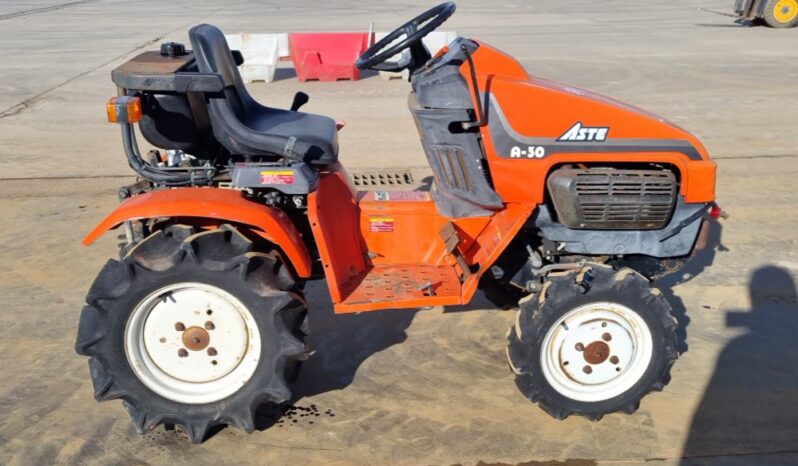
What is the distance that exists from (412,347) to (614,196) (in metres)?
1.45

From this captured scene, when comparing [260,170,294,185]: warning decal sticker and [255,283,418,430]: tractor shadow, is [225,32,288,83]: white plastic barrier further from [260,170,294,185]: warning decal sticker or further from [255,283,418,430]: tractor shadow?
[260,170,294,185]: warning decal sticker

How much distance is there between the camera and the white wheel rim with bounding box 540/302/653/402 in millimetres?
3627

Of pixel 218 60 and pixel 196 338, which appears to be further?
pixel 218 60

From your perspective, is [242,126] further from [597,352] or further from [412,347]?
[597,352]

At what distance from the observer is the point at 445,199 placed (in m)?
4.06

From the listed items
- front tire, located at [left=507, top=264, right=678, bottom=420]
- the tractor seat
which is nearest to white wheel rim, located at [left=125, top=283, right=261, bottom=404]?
the tractor seat

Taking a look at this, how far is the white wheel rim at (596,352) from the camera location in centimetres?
363

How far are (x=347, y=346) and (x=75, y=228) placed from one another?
115 inches

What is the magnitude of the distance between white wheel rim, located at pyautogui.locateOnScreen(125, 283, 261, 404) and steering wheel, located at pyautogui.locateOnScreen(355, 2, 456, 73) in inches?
54.4

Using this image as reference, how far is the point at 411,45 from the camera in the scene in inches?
158

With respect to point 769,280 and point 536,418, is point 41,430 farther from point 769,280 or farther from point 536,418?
point 769,280

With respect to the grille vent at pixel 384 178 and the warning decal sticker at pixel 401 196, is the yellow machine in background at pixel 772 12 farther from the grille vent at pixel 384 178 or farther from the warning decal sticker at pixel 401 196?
the warning decal sticker at pixel 401 196

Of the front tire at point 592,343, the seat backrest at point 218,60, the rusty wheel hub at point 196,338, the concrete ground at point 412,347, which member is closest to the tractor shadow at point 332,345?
the concrete ground at point 412,347

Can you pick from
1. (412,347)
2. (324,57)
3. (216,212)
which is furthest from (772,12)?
(216,212)
